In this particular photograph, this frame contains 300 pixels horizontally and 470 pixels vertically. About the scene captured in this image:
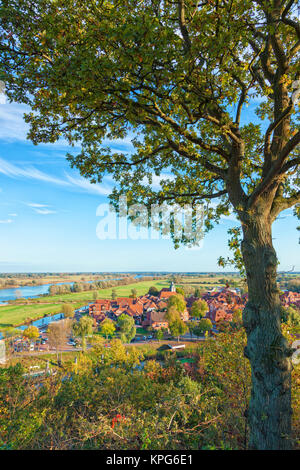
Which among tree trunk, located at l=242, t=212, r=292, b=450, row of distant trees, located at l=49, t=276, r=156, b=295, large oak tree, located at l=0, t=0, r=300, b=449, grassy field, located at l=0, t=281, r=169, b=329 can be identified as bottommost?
grassy field, located at l=0, t=281, r=169, b=329

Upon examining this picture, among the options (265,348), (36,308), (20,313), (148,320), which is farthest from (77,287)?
(265,348)

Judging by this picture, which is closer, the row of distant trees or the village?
the village

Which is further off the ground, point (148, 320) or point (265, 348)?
point (265, 348)

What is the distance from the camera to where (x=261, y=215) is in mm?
3396

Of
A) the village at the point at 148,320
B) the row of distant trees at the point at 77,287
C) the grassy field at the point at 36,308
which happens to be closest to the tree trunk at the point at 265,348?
the village at the point at 148,320

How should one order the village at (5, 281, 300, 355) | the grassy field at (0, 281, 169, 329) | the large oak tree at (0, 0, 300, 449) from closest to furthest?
the large oak tree at (0, 0, 300, 449)
the village at (5, 281, 300, 355)
the grassy field at (0, 281, 169, 329)

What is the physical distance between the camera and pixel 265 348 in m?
2.90

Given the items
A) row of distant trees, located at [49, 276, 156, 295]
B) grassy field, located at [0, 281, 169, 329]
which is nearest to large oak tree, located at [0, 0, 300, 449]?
grassy field, located at [0, 281, 169, 329]

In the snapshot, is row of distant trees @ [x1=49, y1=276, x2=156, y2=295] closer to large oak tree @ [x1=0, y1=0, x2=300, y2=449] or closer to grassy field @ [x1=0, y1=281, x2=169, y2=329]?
grassy field @ [x1=0, y1=281, x2=169, y2=329]

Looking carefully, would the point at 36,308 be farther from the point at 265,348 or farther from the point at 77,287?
the point at 265,348

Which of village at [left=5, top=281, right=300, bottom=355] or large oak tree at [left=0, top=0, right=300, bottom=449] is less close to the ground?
large oak tree at [left=0, top=0, right=300, bottom=449]

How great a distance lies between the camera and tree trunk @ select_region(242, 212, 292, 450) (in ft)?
8.94

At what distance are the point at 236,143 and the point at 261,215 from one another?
4.60 feet
